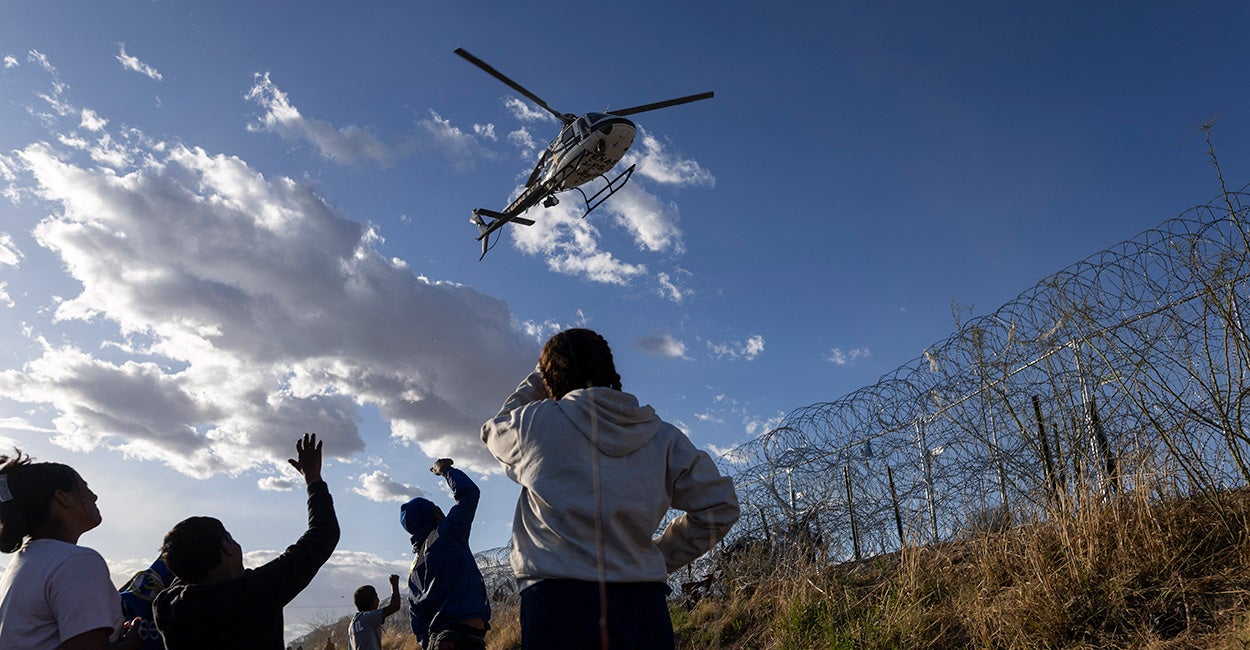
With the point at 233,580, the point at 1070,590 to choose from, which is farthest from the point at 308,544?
the point at 1070,590

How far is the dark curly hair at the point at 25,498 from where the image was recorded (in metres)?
3.25

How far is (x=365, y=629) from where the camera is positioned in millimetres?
7480

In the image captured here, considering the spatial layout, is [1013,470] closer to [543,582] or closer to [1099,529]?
[1099,529]

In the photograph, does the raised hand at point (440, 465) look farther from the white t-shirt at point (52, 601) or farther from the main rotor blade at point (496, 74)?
the main rotor blade at point (496, 74)

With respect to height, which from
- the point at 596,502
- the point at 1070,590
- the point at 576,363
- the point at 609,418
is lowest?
the point at 1070,590

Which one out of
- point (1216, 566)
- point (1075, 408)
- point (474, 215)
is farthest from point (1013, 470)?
point (474, 215)

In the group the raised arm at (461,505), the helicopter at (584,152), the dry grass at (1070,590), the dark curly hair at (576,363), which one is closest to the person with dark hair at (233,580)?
the dark curly hair at (576,363)

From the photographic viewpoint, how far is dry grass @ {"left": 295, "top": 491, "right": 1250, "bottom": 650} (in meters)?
4.07

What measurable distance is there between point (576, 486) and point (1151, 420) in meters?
3.61

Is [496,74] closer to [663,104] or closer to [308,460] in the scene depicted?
[663,104]

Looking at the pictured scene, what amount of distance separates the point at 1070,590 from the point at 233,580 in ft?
12.8

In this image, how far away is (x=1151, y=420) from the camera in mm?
4621

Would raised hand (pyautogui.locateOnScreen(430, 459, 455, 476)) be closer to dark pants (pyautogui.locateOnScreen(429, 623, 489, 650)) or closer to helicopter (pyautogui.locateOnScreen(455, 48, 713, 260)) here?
dark pants (pyautogui.locateOnScreen(429, 623, 489, 650))

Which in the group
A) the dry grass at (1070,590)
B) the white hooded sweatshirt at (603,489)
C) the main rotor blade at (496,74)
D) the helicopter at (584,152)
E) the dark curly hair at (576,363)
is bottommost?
the dry grass at (1070,590)
